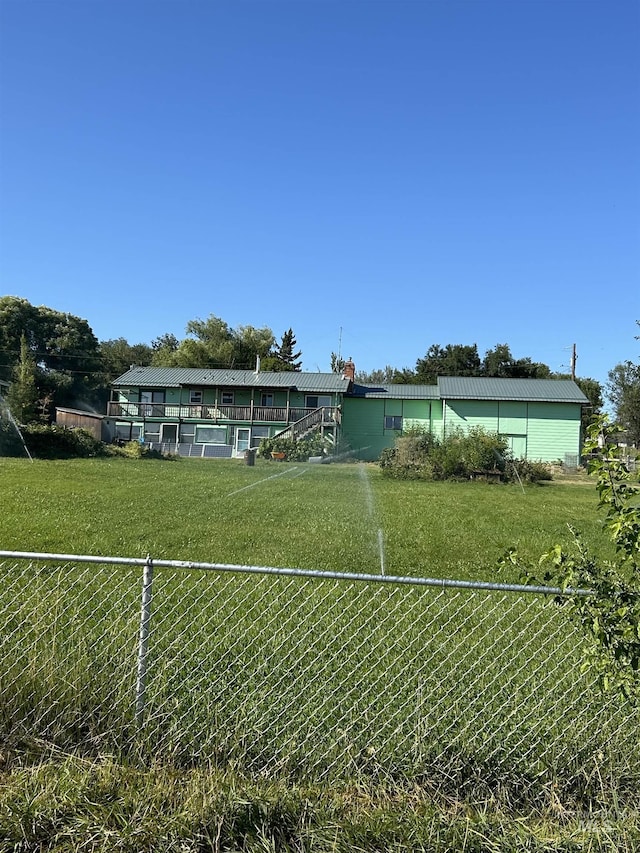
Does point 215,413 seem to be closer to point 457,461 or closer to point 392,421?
point 392,421

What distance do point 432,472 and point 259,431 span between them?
49.3ft

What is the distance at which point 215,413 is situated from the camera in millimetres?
34719

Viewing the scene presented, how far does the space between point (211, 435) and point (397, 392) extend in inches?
438

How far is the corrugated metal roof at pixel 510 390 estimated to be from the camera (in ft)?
106

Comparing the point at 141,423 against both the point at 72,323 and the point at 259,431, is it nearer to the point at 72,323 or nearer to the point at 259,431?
the point at 259,431

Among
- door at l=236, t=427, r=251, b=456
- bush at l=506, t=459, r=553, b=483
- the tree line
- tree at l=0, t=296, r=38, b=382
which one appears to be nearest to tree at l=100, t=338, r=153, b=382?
the tree line

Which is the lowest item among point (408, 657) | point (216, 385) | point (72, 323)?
point (408, 657)

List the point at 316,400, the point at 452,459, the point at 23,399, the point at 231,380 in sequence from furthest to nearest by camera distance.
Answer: the point at 231,380, the point at 316,400, the point at 23,399, the point at 452,459

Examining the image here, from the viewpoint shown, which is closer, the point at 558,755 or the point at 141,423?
the point at 558,755

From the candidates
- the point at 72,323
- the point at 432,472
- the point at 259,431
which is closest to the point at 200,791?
the point at 432,472

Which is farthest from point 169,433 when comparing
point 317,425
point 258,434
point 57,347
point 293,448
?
point 57,347

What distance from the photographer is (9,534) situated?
7492mm

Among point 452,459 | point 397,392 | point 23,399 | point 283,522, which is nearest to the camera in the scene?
point 283,522

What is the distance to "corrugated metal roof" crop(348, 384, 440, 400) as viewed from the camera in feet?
113
